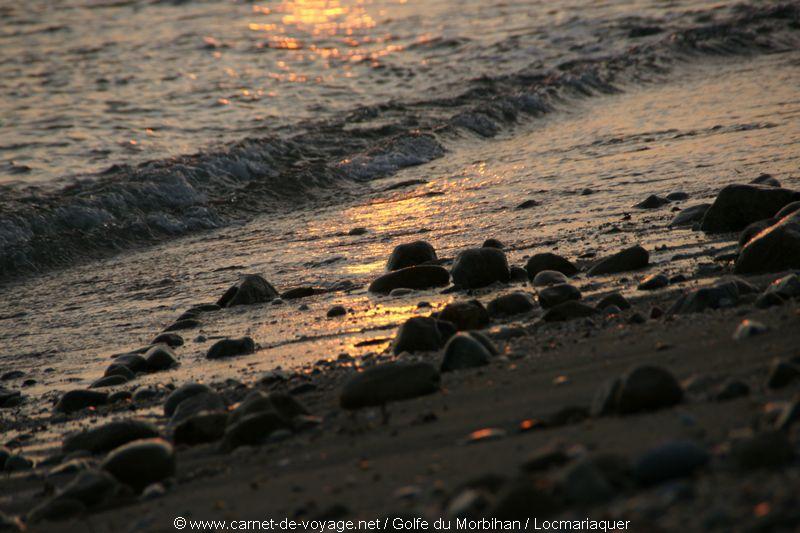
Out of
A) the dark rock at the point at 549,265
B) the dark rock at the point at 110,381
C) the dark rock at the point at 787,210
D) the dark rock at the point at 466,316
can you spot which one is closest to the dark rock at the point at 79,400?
the dark rock at the point at 110,381

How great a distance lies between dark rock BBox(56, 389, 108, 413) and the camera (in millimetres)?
4109

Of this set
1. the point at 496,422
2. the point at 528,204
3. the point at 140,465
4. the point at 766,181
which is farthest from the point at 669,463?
the point at 528,204

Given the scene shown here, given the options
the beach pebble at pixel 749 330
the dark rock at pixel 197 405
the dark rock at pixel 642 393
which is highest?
the dark rock at pixel 642 393

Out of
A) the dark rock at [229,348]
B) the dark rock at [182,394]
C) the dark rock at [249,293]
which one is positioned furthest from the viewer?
the dark rock at [249,293]

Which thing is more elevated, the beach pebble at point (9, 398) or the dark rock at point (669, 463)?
the dark rock at point (669, 463)

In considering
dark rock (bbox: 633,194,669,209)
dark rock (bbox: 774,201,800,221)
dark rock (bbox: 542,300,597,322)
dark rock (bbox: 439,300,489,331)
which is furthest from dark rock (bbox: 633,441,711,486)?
dark rock (bbox: 633,194,669,209)

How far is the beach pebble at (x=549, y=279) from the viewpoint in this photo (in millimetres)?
4941

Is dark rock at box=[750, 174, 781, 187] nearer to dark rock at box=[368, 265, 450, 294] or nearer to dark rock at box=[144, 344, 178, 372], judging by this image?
dark rock at box=[368, 265, 450, 294]

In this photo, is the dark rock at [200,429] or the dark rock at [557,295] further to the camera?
the dark rock at [557,295]

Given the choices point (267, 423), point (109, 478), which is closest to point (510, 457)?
point (267, 423)

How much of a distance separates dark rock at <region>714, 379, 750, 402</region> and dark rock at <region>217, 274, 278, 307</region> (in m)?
3.48

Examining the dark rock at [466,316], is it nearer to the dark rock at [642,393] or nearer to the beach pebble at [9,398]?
the dark rock at [642,393]

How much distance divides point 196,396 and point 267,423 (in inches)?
27.0

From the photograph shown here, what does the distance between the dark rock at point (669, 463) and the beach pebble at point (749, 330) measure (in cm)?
123
